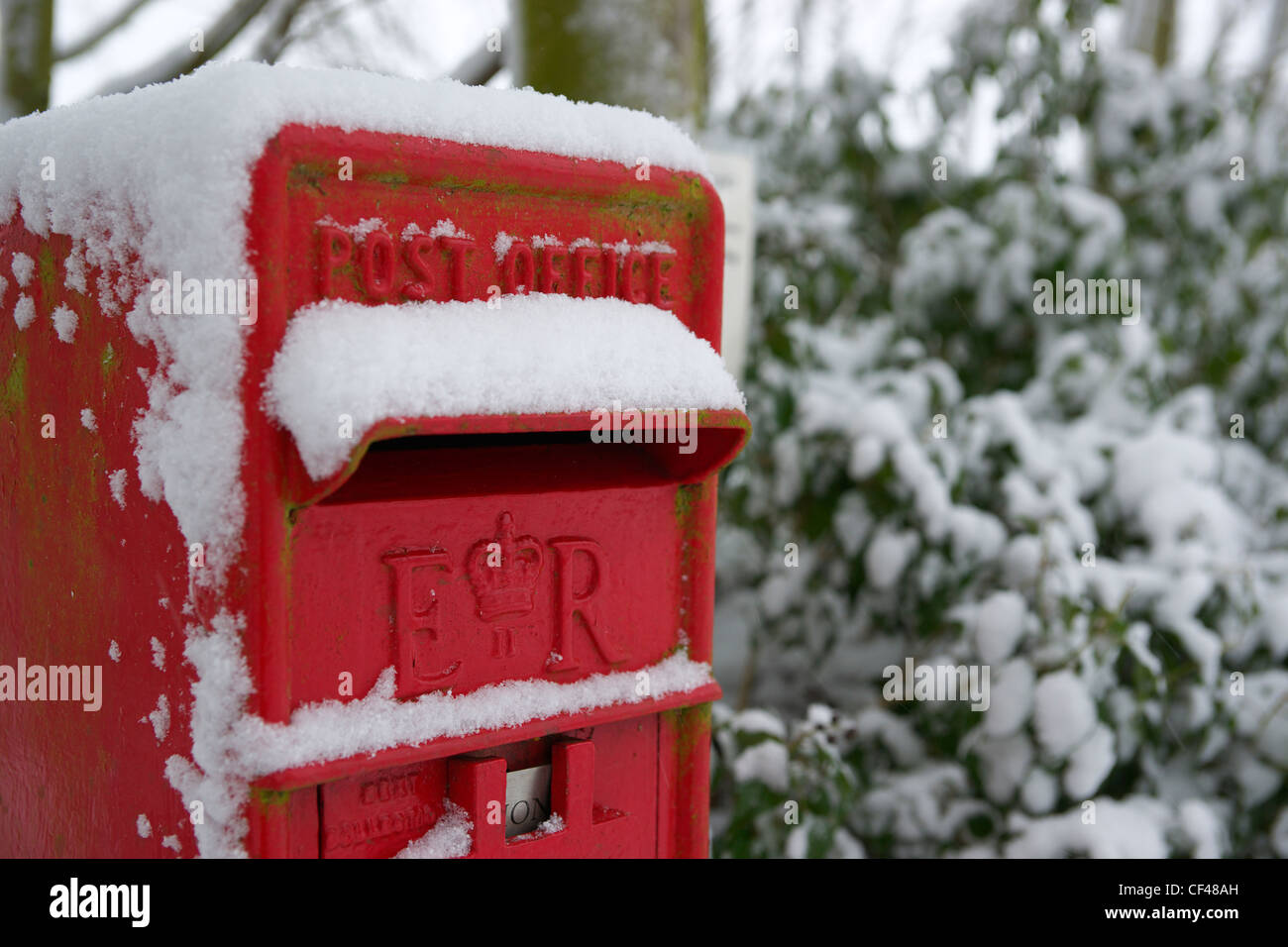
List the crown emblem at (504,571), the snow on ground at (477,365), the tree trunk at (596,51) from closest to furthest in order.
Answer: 1. the snow on ground at (477,365)
2. the crown emblem at (504,571)
3. the tree trunk at (596,51)

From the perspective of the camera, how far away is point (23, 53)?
7.82 feet

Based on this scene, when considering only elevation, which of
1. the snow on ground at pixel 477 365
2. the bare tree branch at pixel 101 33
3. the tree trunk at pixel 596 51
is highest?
the bare tree branch at pixel 101 33

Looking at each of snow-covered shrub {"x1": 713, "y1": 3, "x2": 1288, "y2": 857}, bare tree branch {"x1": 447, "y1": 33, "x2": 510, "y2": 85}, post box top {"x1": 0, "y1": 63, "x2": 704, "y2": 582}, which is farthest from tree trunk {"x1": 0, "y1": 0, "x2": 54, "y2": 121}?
snow-covered shrub {"x1": 713, "y1": 3, "x2": 1288, "y2": 857}

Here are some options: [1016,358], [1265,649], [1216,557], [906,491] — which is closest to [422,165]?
[906,491]

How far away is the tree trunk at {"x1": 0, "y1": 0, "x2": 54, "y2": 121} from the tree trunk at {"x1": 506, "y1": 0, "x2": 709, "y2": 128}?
1.10 m

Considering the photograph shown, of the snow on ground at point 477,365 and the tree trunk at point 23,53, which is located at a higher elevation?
the tree trunk at point 23,53

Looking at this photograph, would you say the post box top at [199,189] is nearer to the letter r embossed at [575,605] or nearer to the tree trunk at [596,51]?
the letter r embossed at [575,605]

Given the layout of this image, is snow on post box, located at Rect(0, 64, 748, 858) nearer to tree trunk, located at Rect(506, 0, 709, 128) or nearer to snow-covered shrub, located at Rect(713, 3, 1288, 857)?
snow-covered shrub, located at Rect(713, 3, 1288, 857)

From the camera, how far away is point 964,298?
3111mm

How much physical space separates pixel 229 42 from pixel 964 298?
2.14 metres

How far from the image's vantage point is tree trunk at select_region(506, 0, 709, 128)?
2.20m

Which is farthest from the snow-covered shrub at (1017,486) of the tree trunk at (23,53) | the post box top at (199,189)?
the tree trunk at (23,53)

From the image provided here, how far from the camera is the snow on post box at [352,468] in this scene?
95cm

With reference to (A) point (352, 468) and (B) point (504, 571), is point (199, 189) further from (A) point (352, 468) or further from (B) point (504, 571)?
(B) point (504, 571)
